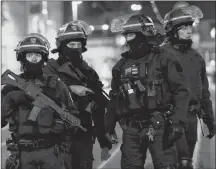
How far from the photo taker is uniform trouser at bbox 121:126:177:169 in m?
4.28

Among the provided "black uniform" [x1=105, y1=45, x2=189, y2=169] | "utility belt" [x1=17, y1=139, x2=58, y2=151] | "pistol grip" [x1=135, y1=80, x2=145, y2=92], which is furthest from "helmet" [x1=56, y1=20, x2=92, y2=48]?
"utility belt" [x1=17, y1=139, x2=58, y2=151]

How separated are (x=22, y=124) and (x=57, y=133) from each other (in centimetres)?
34

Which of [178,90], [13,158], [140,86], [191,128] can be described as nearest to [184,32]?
[178,90]

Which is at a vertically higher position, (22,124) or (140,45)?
(140,45)

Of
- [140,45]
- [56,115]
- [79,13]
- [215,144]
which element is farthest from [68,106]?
[215,144]

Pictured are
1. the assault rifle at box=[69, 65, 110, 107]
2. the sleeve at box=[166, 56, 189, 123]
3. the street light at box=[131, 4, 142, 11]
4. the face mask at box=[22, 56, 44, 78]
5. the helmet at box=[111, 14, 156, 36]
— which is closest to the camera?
the face mask at box=[22, 56, 44, 78]

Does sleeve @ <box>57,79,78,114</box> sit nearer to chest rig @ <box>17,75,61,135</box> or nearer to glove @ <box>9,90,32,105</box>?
chest rig @ <box>17,75,61,135</box>

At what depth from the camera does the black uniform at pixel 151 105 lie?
4320 mm

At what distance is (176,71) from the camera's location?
4426 millimetres

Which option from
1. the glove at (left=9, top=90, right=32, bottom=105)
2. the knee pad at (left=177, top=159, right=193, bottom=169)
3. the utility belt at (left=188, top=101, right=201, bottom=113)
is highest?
the glove at (left=9, top=90, right=32, bottom=105)

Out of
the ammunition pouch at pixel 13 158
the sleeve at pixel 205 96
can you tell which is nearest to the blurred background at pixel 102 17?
the sleeve at pixel 205 96

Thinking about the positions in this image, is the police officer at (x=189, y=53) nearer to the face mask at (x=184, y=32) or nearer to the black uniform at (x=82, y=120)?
the face mask at (x=184, y=32)

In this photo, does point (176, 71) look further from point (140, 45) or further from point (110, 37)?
point (110, 37)

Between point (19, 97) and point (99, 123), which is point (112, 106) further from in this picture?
point (19, 97)
